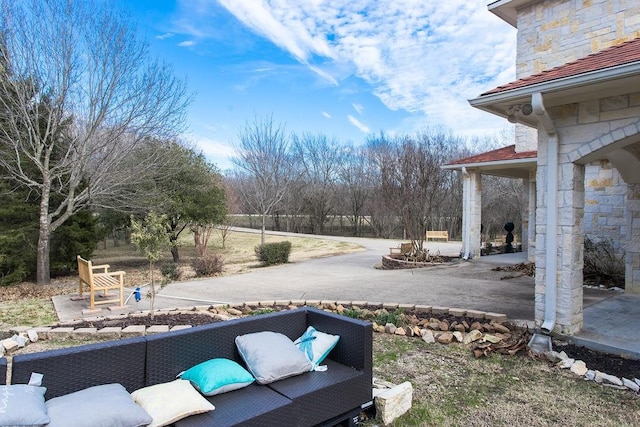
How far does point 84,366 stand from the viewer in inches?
86.0

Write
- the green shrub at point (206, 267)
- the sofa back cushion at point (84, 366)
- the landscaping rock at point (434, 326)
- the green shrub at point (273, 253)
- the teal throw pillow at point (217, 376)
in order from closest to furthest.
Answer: the sofa back cushion at point (84, 366) < the teal throw pillow at point (217, 376) < the landscaping rock at point (434, 326) < the green shrub at point (206, 267) < the green shrub at point (273, 253)

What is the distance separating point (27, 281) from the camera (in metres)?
10.4

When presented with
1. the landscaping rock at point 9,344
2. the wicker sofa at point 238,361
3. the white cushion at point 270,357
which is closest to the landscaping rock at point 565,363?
the wicker sofa at point 238,361

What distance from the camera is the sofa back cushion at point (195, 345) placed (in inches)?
96.7

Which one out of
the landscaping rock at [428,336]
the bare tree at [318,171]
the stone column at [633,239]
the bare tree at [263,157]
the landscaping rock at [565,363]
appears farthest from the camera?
the bare tree at [318,171]

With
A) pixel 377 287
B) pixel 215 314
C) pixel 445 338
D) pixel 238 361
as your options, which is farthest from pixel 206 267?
pixel 238 361

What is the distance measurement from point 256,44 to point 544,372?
1462 cm

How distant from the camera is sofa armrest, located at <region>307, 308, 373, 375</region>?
282 centimetres

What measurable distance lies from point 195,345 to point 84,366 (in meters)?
0.66

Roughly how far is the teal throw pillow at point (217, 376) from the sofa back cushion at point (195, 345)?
87 millimetres

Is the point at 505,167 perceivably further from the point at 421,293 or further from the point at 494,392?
the point at 494,392

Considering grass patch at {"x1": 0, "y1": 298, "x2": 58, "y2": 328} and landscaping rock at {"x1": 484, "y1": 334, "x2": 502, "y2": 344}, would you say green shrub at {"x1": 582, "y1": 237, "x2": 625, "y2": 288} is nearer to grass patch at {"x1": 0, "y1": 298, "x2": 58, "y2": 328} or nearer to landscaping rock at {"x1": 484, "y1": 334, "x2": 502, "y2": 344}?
landscaping rock at {"x1": 484, "y1": 334, "x2": 502, "y2": 344}

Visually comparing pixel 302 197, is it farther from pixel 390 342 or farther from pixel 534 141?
pixel 390 342

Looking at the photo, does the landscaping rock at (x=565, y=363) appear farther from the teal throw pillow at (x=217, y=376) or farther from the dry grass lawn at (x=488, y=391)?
the teal throw pillow at (x=217, y=376)
